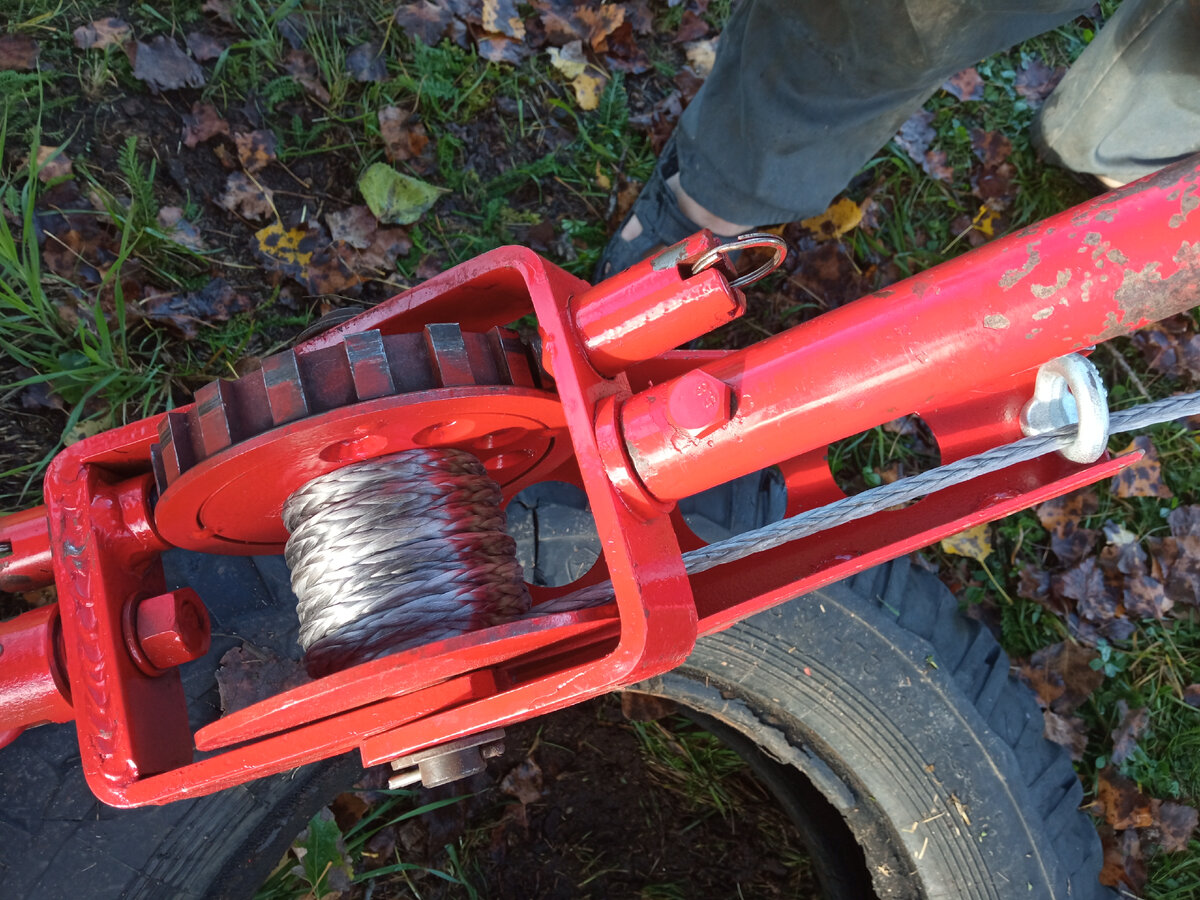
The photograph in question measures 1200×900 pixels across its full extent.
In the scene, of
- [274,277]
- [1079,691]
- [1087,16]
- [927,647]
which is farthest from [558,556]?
[1087,16]

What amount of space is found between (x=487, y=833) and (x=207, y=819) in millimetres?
1170

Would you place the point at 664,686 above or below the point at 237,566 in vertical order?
below

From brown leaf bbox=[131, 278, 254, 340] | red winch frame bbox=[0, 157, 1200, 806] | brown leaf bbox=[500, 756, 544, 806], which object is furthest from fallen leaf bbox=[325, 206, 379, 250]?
brown leaf bbox=[500, 756, 544, 806]

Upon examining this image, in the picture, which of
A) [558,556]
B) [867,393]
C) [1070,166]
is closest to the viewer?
[867,393]

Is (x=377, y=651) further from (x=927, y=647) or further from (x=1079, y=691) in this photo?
(x=1079, y=691)

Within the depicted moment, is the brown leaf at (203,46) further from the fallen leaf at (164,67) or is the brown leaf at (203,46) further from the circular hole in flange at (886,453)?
the circular hole in flange at (886,453)

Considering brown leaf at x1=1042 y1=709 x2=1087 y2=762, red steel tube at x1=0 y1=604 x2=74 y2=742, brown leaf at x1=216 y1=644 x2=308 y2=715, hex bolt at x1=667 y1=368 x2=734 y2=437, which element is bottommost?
brown leaf at x1=1042 y1=709 x2=1087 y2=762

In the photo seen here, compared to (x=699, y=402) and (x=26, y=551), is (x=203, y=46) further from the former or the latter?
(x=699, y=402)

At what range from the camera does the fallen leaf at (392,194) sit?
2883mm

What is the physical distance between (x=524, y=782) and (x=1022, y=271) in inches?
94.8

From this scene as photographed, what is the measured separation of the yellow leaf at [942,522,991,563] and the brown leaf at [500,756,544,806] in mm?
1681

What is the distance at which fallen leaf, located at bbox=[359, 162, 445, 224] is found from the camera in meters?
2.88

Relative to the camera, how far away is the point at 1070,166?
10.5ft

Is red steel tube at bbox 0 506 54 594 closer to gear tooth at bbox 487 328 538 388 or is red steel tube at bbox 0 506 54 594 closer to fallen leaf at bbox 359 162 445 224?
gear tooth at bbox 487 328 538 388
